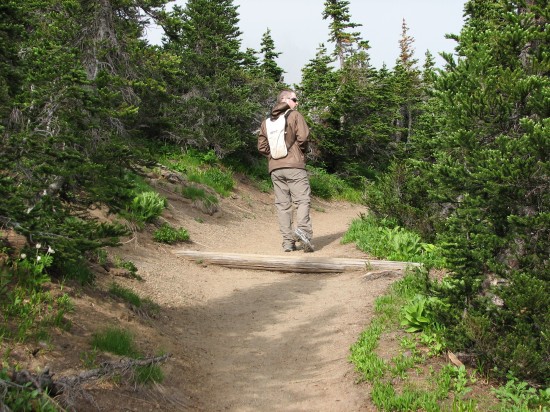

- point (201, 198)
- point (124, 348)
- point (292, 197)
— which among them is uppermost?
point (292, 197)

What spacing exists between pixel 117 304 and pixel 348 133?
61.1 ft

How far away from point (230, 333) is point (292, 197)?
461cm

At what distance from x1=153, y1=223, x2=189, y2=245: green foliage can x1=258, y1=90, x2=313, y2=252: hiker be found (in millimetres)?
2129

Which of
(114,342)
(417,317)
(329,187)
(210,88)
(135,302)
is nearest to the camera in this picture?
(114,342)

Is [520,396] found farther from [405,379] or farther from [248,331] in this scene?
[248,331]

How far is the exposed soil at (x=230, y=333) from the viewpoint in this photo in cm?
432

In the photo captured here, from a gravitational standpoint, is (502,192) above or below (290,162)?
below

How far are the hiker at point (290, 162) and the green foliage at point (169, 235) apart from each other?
6.99 feet

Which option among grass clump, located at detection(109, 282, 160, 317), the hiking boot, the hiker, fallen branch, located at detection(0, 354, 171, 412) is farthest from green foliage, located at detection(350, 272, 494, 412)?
the hiker

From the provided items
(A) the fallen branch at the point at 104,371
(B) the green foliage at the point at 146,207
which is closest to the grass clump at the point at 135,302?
(A) the fallen branch at the point at 104,371

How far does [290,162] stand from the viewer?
33.4ft

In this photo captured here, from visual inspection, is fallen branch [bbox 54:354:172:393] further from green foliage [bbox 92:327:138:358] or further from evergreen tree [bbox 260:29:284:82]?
evergreen tree [bbox 260:29:284:82]

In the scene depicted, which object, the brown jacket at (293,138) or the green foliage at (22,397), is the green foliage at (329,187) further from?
the green foliage at (22,397)

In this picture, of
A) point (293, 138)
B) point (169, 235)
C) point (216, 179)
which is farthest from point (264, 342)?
point (216, 179)
